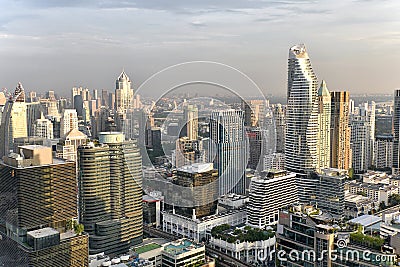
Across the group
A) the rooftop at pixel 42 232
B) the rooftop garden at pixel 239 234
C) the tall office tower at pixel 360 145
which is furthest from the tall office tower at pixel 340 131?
the rooftop at pixel 42 232

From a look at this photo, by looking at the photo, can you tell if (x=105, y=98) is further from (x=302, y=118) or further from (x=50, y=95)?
(x=302, y=118)

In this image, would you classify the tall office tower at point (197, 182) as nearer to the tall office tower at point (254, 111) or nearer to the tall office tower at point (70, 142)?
the tall office tower at point (254, 111)

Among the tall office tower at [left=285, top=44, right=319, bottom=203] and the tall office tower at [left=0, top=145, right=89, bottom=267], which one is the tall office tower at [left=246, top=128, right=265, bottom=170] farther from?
the tall office tower at [left=285, top=44, right=319, bottom=203]

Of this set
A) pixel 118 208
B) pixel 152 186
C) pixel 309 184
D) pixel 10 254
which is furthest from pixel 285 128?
pixel 10 254

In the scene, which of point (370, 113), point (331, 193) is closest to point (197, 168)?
point (331, 193)

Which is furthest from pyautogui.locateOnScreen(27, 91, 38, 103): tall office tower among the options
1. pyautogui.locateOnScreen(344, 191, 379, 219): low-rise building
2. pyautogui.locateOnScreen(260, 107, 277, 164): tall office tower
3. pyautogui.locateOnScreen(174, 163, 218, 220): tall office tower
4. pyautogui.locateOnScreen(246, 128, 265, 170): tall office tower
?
pyautogui.locateOnScreen(344, 191, 379, 219): low-rise building
